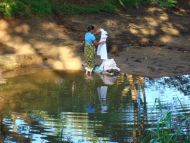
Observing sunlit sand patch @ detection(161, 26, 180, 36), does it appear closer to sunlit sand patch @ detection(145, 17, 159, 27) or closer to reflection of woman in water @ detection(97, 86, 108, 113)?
sunlit sand patch @ detection(145, 17, 159, 27)

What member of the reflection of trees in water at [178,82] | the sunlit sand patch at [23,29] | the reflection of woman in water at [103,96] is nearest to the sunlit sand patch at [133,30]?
the sunlit sand patch at [23,29]

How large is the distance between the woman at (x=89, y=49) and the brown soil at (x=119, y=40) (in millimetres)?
1078

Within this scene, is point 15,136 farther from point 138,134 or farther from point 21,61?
point 21,61

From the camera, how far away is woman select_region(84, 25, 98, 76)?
13.1 meters

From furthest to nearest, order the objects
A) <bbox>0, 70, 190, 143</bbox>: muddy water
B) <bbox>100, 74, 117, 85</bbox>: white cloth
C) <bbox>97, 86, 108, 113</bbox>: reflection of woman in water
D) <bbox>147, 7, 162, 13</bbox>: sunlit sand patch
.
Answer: <bbox>147, 7, 162, 13</bbox>: sunlit sand patch < <bbox>100, 74, 117, 85</bbox>: white cloth < <bbox>97, 86, 108, 113</bbox>: reflection of woman in water < <bbox>0, 70, 190, 143</bbox>: muddy water

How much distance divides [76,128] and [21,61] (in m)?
6.08

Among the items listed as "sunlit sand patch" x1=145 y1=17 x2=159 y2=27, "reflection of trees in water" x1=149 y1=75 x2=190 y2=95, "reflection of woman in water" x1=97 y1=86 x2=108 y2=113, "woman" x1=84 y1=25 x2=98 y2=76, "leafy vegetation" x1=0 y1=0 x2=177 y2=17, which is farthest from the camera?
"sunlit sand patch" x1=145 y1=17 x2=159 y2=27

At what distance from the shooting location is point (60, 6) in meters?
21.5

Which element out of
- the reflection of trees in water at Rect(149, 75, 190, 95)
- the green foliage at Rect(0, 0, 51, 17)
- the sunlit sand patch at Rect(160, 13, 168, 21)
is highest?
the sunlit sand patch at Rect(160, 13, 168, 21)

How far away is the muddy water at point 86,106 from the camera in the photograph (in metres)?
8.65

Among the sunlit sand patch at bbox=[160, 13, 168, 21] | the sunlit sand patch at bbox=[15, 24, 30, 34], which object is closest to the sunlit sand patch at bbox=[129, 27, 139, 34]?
the sunlit sand patch at bbox=[160, 13, 168, 21]

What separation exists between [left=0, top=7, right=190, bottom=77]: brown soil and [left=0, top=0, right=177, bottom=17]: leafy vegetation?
0.39 metres

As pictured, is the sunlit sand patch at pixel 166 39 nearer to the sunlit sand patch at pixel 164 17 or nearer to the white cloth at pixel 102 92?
the sunlit sand patch at pixel 164 17

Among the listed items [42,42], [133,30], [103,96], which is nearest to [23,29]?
[42,42]
